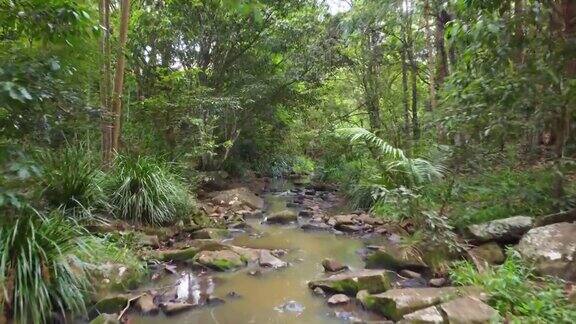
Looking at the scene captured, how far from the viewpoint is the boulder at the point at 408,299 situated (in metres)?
3.70

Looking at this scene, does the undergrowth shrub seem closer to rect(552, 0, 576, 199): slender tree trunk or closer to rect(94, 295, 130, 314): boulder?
rect(552, 0, 576, 199): slender tree trunk

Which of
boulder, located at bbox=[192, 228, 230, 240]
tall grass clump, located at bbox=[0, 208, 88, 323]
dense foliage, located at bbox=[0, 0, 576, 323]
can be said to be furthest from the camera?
boulder, located at bbox=[192, 228, 230, 240]

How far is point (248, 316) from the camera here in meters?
4.02

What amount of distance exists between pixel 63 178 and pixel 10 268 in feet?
6.98

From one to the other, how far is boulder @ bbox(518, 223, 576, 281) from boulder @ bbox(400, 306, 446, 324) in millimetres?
1202

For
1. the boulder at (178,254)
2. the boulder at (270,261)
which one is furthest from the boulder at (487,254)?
the boulder at (178,254)

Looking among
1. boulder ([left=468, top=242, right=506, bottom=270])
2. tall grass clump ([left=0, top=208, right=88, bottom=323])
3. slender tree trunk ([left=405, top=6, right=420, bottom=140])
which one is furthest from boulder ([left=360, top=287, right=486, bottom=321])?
slender tree trunk ([left=405, top=6, right=420, bottom=140])

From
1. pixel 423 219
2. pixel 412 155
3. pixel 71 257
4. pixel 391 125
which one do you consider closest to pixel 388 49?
pixel 391 125

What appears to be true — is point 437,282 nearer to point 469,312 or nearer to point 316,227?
point 469,312

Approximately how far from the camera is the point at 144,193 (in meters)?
6.23

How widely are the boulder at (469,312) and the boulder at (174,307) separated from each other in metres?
2.28

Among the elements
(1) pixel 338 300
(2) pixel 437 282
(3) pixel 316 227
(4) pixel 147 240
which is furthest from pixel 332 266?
(4) pixel 147 240

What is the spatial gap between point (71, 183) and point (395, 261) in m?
3.98

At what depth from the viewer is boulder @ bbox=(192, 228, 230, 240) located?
6.37m
